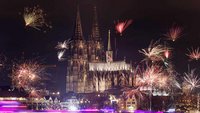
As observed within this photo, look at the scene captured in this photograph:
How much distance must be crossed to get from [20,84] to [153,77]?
45.6ft

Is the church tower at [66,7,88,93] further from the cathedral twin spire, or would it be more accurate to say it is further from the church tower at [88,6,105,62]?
the church tower at [88,6,105,62]

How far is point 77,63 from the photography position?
124 m

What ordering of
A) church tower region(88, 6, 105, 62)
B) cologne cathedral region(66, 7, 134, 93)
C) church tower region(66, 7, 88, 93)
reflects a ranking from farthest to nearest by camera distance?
1. church tower region(88, 6, 105, 62)
2. cologne cathedral region(66, 7, 134, 93)
3. church tower region(66, 7, 88, 93)

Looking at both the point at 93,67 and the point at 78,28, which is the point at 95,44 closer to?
the point at 93,67

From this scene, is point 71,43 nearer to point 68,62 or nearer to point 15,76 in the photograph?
point 68,62

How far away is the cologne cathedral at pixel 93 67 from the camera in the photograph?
124188 millimetres

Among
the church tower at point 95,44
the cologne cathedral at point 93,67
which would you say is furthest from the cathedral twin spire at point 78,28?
the church tower at point 95,44

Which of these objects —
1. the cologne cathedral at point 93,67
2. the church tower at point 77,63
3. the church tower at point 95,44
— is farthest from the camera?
the church tower at point 95,44

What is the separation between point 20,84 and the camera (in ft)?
139

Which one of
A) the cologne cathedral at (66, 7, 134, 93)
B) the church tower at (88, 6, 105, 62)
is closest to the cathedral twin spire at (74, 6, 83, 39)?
the cologne cathedral at (66, 7, 134, 93)

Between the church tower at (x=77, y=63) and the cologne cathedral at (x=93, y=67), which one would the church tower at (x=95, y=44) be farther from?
the church tower at (x=77, y=63)

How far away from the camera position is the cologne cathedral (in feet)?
407

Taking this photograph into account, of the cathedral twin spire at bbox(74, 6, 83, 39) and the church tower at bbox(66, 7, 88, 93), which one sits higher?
the cathedral twin spire at bbox(74, 6, 83, 39)

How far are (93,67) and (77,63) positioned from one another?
7766 millimetres
